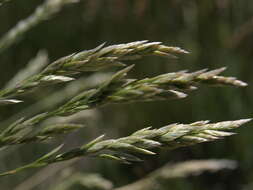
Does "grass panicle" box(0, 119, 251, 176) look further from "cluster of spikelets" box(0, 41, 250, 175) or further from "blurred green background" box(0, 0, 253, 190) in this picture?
"blurred green background" box(0, 0, 253, 190)

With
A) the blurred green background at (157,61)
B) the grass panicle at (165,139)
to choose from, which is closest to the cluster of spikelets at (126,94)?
the grass panicle at (165,139)

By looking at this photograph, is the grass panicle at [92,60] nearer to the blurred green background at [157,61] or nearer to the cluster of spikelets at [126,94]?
the cluster of spikelets at [126,94]


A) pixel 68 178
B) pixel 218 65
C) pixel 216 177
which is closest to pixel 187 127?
pixel 68 178

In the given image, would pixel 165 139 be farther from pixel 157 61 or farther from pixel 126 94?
Result: pixel 157 61

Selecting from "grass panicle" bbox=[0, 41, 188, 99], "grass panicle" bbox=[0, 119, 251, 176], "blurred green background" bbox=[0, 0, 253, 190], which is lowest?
"blurred green background" bbox=[0, 0, 253, 190]

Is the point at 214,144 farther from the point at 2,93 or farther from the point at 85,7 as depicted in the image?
the point at 2,93

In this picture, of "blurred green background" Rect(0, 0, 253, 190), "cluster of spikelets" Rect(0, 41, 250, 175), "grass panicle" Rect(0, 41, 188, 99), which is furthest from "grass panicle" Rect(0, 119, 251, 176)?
"blurred green background" Rect(0, 0, 253, 190)

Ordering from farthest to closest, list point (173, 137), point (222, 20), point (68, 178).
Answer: point (222, 20)
point (68, 178)
point (173, 137)
